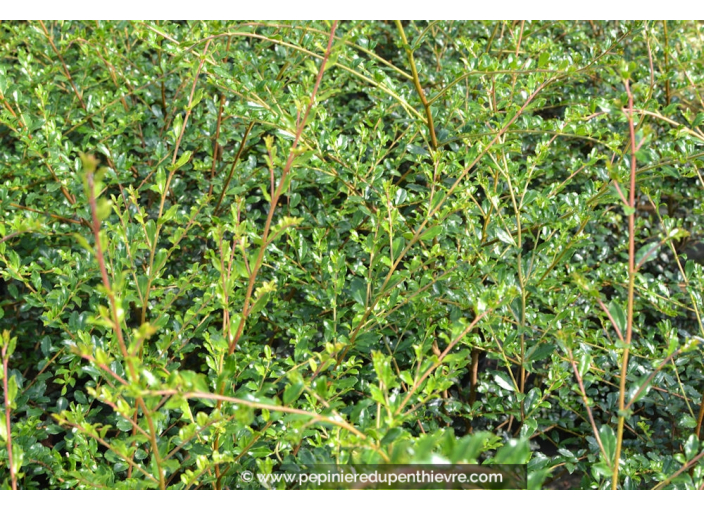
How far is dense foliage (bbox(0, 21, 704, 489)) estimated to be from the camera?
3.39ft

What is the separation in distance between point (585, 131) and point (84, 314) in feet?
3.78

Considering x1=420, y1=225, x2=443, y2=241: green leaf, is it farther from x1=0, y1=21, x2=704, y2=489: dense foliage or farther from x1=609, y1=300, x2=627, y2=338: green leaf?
x1=609, y1=300, x2=627, y2=338: green leaf

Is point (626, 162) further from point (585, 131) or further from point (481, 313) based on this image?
point (481, 313)

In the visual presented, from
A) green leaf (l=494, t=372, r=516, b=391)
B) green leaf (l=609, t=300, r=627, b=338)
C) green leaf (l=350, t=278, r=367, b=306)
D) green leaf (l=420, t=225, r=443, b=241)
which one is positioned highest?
green leaf (l=420, t=225, r=443, b=241)

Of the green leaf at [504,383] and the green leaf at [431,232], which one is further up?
the green leaf at [431,232]

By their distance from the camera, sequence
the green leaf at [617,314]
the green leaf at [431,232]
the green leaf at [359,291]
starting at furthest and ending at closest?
1. the green leaf at [359,291]
2. the green leaf at [431,232]
3. the green leaf at [617,314]

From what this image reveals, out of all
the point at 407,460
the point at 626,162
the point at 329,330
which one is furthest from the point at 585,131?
the point at 407,460

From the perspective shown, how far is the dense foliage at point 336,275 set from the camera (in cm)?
103

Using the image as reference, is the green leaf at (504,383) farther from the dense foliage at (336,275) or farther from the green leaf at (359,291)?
the green leaf at (359,291)

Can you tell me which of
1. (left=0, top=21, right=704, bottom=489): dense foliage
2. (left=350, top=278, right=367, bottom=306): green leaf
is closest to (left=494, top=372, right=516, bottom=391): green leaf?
(left=0, top=21, right=704, bottom=489): dense foliage

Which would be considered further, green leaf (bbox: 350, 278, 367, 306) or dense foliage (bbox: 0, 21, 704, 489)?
green leaf (bbox: 350, 278, 367, 306)

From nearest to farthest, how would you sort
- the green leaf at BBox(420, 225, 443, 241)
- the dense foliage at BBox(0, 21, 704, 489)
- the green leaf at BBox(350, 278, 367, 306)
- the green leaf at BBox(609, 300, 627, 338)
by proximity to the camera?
the green leaf at BBox(609, 300, 627, 338) < the dense foliage at BBox(0, 21, 704, 489) < the green leaf at BBox(420, 225, 443, 241) < the green leaf at BBox(350, 278, 367, 306)

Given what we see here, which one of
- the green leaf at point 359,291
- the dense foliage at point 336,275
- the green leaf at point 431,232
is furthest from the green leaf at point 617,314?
the green leaf at point 359,291

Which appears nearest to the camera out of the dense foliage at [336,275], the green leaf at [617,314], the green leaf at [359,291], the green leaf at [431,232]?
the green leaf at [617,314]
